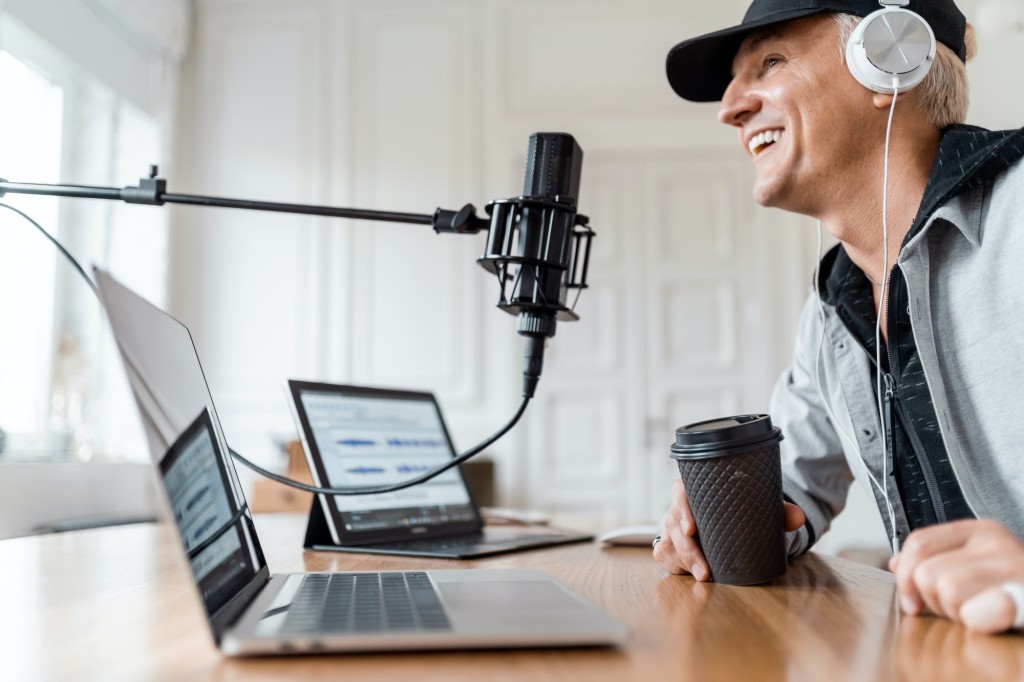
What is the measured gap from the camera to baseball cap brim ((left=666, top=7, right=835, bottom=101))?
1.18m

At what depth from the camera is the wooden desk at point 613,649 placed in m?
0.43

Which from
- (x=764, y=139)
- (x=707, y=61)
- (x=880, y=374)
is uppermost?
(x=707, y=61)

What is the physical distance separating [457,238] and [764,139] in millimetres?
2449

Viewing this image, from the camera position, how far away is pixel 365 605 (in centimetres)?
55

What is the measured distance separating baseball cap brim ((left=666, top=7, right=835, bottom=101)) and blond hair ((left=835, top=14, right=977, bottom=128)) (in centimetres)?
8

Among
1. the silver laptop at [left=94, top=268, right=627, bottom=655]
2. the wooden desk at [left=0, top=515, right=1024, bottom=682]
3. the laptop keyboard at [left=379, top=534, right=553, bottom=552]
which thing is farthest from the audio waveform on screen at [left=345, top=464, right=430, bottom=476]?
the silver laptop at [left=94, top=268, right=627, bottom=655]

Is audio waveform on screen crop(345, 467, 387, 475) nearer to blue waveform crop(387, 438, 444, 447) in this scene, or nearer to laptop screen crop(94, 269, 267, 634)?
blue waveform crop(387, 438, 444, 447)

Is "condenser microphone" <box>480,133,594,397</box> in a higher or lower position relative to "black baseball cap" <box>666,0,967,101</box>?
lower

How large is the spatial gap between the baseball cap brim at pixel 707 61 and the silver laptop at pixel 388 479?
2.14ft

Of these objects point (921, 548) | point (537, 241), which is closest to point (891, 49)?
point (537, 241)

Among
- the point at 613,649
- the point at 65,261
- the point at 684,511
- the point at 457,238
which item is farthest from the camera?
the point at 457,238

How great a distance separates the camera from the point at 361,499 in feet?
3.59

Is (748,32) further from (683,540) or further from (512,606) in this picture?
(512,606)

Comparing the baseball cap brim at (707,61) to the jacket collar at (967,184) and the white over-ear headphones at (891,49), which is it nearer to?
the white over-ear headphones at (891,49)
